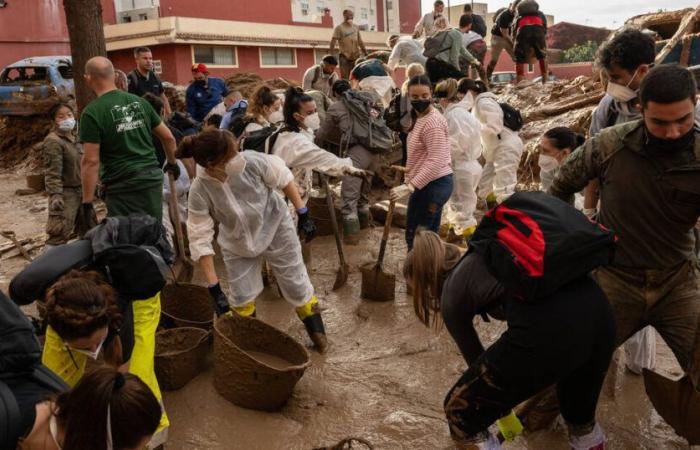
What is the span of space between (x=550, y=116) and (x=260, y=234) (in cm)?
657

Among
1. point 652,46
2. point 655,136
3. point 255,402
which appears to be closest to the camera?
point 655,136

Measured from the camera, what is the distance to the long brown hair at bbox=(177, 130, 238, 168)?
3.62 metres

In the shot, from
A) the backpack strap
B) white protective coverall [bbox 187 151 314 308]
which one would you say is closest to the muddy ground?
white protective coverall [bbox 187 151 314 308]

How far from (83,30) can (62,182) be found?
159 centimetres

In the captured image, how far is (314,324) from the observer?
439cm

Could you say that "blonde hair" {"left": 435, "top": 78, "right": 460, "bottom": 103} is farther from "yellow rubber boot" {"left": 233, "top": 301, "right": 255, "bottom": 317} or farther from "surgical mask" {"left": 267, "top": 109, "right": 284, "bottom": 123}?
"yellow rubber boot" {"left": 233, "top": 301, "right": 255, "bottom": 317}

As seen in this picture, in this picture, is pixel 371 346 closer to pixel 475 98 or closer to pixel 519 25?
pixel 475 98

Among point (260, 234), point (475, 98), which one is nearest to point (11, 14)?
point (475, 98)

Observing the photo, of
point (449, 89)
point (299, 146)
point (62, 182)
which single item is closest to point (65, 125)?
point (62, 182)

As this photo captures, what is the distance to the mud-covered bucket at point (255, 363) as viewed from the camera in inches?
137

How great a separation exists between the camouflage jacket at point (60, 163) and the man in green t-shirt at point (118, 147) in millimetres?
1826

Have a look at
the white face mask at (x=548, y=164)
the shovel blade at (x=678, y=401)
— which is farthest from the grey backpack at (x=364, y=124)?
the shovel blade at (x=678, y=401)

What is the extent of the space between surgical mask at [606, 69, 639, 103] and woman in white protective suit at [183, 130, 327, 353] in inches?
81.9

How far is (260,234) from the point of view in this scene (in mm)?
4031
